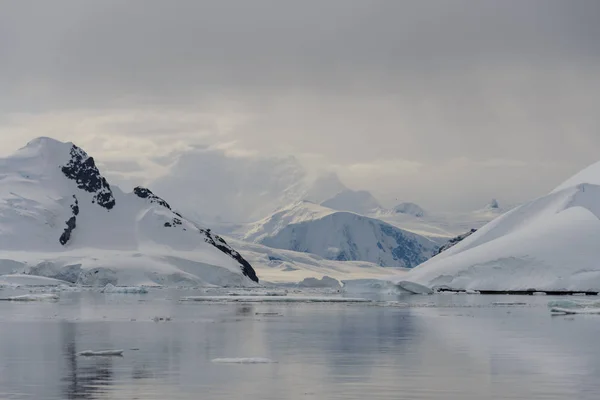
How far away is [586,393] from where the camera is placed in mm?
30578

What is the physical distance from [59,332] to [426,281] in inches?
3562

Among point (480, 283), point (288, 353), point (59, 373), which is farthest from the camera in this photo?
point (480, 283)

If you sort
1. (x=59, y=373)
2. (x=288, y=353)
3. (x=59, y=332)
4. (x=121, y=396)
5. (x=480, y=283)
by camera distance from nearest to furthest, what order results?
(x=121, y=396)
(x=59, y=373)
(x=288, y=353)
(x=59, y=332)
(x=480, y=283)

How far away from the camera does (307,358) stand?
4103 centimetres

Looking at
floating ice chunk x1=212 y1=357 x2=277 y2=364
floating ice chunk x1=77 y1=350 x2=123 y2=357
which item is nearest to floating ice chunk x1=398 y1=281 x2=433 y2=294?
floating ice chunk x1=77 y1=350 x2=123 y2=357

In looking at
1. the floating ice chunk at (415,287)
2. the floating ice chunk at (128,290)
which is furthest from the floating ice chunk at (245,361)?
the floating ice chunk at (128,290)

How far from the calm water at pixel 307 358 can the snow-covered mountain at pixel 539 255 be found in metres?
61.8

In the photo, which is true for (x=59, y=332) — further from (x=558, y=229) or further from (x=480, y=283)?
(x=558, y=229)

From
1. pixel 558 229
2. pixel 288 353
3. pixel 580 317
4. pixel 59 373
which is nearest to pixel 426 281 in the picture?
pixel 558 229

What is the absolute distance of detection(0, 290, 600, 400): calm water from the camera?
31391 millimetres

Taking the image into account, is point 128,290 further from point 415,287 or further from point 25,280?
point 25,280

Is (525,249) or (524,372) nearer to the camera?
(524,372)

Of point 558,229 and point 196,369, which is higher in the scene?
point 558,229

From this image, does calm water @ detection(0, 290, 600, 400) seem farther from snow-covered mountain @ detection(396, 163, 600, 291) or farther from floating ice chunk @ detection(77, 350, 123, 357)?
snow-covered mountain @ detection(396, 163, 600, 291)
